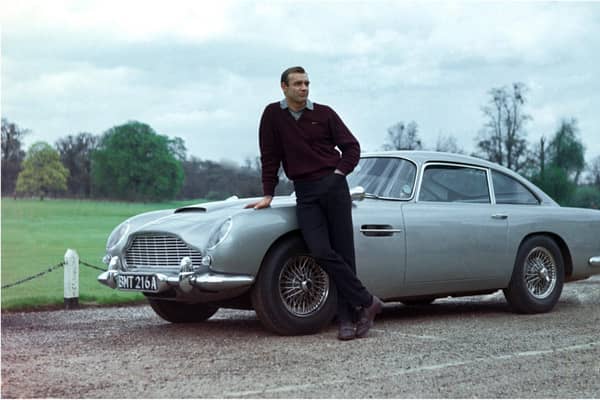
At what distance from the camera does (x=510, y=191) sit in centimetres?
899

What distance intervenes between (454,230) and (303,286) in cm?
186

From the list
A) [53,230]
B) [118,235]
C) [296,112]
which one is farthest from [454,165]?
[53,230]

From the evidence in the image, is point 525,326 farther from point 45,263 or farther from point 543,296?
point 45,263

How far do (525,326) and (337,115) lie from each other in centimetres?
260

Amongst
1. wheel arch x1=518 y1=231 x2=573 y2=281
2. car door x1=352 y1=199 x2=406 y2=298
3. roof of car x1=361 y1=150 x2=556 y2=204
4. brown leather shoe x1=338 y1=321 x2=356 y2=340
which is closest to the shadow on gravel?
wheel arch x1=518 y1=231 x2=573 y2=281

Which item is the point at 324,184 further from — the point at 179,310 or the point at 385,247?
the point at 179,310

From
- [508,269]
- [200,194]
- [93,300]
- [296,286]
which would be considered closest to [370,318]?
[296,286]

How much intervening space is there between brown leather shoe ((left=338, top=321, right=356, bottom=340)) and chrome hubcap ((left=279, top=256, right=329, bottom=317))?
30cm

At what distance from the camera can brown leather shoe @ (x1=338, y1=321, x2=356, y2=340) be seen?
6676mm

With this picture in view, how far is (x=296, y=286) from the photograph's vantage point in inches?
271

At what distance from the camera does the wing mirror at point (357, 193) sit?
7290mm

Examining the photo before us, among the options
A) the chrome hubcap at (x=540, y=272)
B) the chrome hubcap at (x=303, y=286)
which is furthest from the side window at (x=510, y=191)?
the chrome hubcap at (x=303, y=286)

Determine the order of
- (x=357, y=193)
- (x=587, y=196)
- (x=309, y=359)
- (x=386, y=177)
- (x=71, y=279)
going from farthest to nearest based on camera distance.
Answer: (x=587, y=196) < (x=71, y=279) < (x=386, y=177) < (x=357, y=193) < (x=309, y=359)

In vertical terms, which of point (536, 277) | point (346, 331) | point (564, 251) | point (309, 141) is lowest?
point (346, 331)
